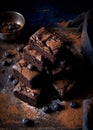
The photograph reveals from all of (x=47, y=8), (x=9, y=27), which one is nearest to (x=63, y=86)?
(x=9, y=27)

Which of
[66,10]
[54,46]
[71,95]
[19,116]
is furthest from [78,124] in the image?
[66,10]

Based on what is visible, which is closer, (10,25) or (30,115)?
(30,115)

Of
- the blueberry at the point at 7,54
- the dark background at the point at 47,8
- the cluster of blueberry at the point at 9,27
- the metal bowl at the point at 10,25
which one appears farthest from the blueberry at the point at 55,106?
the dark background at the point at 47,8

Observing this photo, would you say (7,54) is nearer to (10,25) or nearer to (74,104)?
(10,25)

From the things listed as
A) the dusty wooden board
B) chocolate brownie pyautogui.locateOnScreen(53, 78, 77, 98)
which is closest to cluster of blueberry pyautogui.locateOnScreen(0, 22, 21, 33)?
the dusty wooden board

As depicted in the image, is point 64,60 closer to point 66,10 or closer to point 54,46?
point 54,46

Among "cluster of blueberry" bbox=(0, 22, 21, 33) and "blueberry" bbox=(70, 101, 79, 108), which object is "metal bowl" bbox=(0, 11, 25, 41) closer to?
"cluster of blueberry" bbox=(0, 22, 21, 33)

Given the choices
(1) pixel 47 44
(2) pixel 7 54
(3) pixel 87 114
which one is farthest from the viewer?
(2) pixel 7 54
